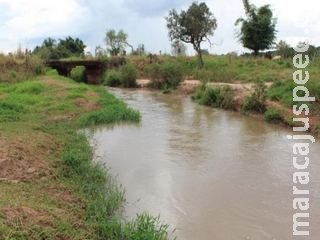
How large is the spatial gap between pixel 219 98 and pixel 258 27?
18.6 metres

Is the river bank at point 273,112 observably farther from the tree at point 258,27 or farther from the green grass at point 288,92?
the tree at point 258,27

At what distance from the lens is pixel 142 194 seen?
24.1 ft

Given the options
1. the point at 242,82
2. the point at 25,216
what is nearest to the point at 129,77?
the point at 242,82

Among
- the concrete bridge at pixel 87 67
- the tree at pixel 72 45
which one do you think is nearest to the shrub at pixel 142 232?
the concrete bridge at pixel 87 67

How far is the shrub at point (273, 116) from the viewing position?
14.9 m

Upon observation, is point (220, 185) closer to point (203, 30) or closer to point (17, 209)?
point (17, 209)

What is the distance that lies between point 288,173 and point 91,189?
401cm

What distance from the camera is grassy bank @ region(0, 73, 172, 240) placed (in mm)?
5133

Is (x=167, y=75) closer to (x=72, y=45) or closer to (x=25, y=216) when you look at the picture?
(x=25, y=216)

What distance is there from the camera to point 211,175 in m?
8.55

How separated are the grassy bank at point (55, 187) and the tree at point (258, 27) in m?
25.7

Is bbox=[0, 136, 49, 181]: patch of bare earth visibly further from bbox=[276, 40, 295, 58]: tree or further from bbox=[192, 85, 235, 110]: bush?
bbox=[276, 40, 295, 58]: tree

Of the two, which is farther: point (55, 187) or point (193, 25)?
point (193, 25)

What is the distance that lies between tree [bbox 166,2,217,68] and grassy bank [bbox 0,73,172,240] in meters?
22.2
